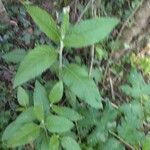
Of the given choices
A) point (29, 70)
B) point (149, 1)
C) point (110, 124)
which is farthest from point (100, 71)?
point (29, 70)

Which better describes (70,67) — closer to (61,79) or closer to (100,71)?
(61,79)

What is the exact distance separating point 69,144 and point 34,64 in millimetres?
397

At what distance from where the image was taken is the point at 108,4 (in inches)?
90.0

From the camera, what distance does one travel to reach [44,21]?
1614mm

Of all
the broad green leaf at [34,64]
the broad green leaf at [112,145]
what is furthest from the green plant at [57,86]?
the broad green leaf at [112,145]

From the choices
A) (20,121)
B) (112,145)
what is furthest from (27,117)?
(112,145)

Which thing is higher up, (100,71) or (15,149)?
(100,71)

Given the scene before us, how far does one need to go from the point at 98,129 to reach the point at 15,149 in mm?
424

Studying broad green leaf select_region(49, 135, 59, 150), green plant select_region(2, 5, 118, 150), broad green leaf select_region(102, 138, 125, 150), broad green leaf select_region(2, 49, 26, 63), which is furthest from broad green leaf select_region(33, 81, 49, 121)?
broad green leaf select_region(102, 138, 125, 150)

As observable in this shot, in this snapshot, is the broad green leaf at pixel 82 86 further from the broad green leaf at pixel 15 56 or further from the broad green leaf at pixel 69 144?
the broad green leaf at pixel 15 56

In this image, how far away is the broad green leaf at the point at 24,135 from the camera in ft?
5.51

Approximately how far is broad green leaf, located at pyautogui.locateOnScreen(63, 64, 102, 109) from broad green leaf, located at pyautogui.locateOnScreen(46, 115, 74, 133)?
0.13 meters

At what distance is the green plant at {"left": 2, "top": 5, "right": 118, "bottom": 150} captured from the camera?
160cm

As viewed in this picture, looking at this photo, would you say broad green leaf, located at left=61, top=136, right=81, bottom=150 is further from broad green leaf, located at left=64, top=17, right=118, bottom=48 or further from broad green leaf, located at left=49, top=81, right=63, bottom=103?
broad green leaf, located at left=64, top=17, right=118, bottom=48
